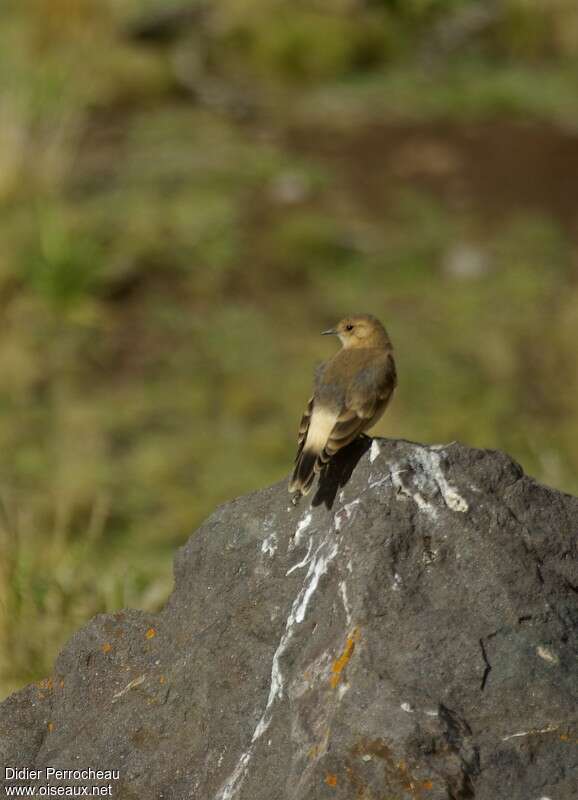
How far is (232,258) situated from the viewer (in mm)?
14422

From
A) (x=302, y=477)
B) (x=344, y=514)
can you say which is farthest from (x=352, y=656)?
(x=302, y=477)

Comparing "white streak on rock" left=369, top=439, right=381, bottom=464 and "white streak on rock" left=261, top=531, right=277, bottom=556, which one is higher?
"white streak on rock" left=369, top=439, right=381, bottom=464

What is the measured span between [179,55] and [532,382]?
944 cm

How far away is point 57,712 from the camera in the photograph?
17.2ft

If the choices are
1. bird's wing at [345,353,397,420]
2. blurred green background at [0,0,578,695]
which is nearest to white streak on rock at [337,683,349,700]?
bird's wing at [345,353,397,420]

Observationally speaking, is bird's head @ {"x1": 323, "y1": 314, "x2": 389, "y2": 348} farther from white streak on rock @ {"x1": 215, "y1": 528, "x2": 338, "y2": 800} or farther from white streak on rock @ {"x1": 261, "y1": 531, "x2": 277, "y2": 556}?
white streak on rock @ {"x1": 215, "y1": 528, "x2": 338, "y2": 800}

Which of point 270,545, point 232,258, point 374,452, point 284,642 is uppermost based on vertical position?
point 374,452

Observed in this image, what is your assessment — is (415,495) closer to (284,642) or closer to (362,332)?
(284,642)

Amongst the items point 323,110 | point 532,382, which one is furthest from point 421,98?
Result: point 532,382

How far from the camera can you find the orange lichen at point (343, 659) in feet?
15.0

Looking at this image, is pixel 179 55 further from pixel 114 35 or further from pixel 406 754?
pixel 406 754

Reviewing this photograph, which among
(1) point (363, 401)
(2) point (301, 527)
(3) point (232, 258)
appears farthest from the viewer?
(3) point (232, 258)

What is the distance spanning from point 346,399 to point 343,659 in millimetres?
1608

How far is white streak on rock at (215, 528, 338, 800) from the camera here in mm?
4676
